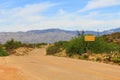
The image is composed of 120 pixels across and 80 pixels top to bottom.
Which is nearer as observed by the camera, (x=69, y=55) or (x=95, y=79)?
(x=95, y=79)

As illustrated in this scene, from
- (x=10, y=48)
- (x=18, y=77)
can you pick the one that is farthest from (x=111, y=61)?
(x=10, y=48)

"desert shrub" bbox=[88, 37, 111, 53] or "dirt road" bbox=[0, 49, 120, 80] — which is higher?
"desert shrub" bbox=[88, 37, 111, 53]

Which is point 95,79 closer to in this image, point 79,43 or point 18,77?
point 18,77

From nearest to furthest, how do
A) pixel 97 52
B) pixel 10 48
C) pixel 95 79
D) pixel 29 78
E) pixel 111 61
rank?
pixel 95 79
pixel 29 78
pixel 111 61
pixel 97 52
pixel 10 48

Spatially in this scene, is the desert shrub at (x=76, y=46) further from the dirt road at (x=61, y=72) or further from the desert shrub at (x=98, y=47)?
the dirt road at (x=61, y=72)

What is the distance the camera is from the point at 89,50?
37438 mm

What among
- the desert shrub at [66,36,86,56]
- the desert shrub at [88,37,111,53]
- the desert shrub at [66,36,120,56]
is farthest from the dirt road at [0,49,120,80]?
the desert shrub at [88,37,111,53]

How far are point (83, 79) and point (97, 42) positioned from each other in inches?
863

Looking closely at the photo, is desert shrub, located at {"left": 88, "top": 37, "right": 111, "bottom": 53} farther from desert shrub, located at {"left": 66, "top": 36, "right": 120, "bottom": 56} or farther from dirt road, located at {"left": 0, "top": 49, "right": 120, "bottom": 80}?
dirt road, located at {"left": 0, "top": 49, "right": 120, "bottom": 80}

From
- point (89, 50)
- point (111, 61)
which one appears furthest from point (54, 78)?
point (89, 50)

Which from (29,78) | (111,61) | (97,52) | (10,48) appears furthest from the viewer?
(10,48)

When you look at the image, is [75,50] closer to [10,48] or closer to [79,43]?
[79,43]

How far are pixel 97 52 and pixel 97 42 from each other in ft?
4.51

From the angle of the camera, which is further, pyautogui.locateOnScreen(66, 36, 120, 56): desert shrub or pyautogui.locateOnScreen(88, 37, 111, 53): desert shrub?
pyautogui.locateOnScreen(88, 37, 111, 53): desert shrub
